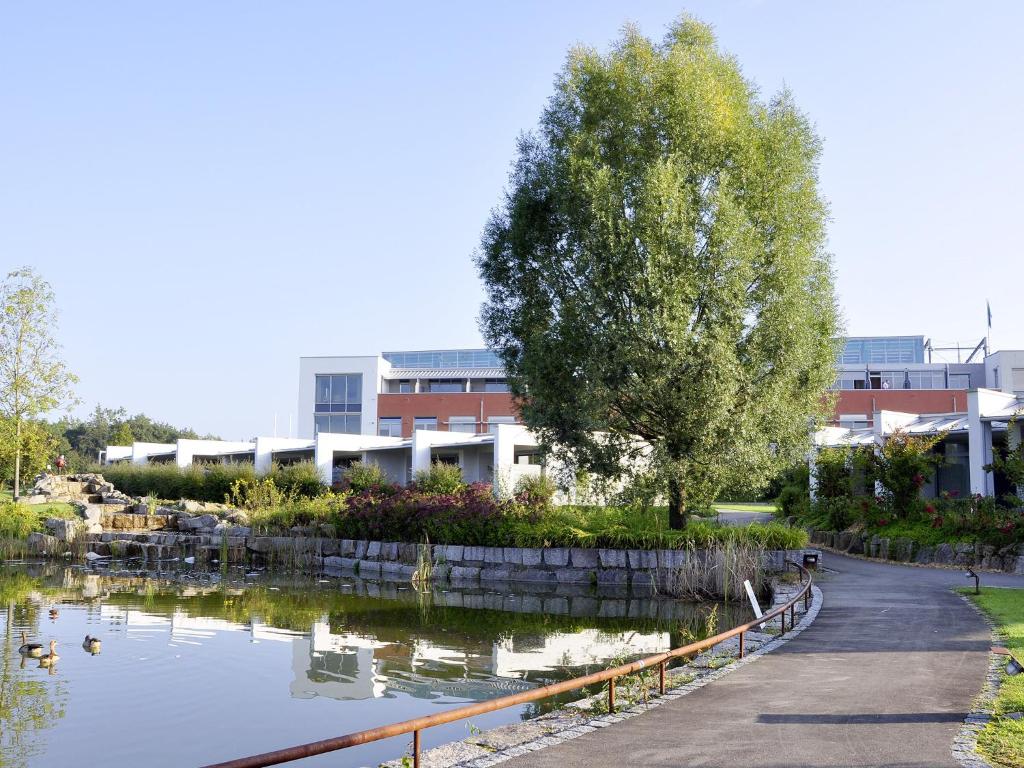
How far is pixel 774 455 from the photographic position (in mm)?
18859

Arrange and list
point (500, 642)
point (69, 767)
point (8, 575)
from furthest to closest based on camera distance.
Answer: point (8, 575) < point (500, 642) < point (69, 767)

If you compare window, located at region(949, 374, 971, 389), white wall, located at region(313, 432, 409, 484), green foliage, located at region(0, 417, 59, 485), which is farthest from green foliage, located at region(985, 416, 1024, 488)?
window, located at region(949, 374, 971, 389)

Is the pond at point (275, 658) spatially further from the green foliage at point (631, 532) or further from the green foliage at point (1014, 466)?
the green foliage at point (1014, 466)

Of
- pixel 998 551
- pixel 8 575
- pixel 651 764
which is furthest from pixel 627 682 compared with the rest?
pixel 8 575

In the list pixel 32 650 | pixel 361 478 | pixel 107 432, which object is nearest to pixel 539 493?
pixel 361 478

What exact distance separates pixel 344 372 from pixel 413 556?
122 ft

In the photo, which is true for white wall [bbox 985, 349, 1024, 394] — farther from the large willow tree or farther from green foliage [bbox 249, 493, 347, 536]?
green foliage [bbox 249, 493, 347, 536]

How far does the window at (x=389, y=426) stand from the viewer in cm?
5691

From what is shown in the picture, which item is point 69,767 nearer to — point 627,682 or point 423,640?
point 627,682

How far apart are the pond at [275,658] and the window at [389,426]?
37.1 metres

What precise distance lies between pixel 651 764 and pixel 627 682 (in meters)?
2.21

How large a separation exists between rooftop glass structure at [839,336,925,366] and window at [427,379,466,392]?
26.0 meters

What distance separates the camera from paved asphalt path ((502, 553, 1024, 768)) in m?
6.23

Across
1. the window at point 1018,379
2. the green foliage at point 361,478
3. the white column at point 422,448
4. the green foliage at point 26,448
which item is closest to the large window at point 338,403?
the white column at point 422,448
